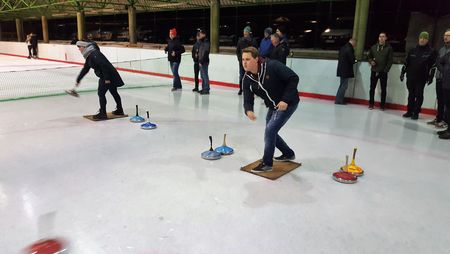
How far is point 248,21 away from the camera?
49.4 ft

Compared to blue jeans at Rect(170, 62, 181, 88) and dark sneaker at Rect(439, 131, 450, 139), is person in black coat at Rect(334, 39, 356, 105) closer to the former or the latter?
dark sneaker at Rect(439, 131, 450, 139)

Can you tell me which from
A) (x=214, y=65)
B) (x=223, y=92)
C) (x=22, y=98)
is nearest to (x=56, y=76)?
(x=22, y=98)

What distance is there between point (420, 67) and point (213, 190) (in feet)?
16.2

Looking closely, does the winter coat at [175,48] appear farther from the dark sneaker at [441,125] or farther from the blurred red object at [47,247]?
the blurred red object at [47,247]

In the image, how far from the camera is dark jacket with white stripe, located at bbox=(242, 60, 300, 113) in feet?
10.8

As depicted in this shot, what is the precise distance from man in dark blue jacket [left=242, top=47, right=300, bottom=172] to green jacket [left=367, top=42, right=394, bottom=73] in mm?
4608

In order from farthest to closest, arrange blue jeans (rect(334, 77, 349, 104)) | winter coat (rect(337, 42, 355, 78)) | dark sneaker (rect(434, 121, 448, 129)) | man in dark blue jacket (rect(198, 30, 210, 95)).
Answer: man in dark blue jacket (rect(198, 30, 210, 95))
blue jeans (rect(334, 77, 349, 104))
winter coat (rect(337, 42, 355, 78))
dark sneaker (rect(434, 121, 448, 129))

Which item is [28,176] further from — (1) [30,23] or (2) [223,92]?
(1) [30,23]

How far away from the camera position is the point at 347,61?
781cm

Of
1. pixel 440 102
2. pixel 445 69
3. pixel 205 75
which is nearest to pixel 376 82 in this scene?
pixel 440 102

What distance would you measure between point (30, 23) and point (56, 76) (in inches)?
831

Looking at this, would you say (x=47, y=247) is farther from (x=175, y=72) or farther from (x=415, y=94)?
(x=175, y=72)

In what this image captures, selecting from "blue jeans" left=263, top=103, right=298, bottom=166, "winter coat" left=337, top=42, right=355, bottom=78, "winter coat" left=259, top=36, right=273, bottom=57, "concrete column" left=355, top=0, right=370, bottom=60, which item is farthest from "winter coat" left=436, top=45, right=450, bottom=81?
"blue jeans" left=263, top=103, right=298, bottom=166

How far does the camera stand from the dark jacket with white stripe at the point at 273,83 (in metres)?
3.30
